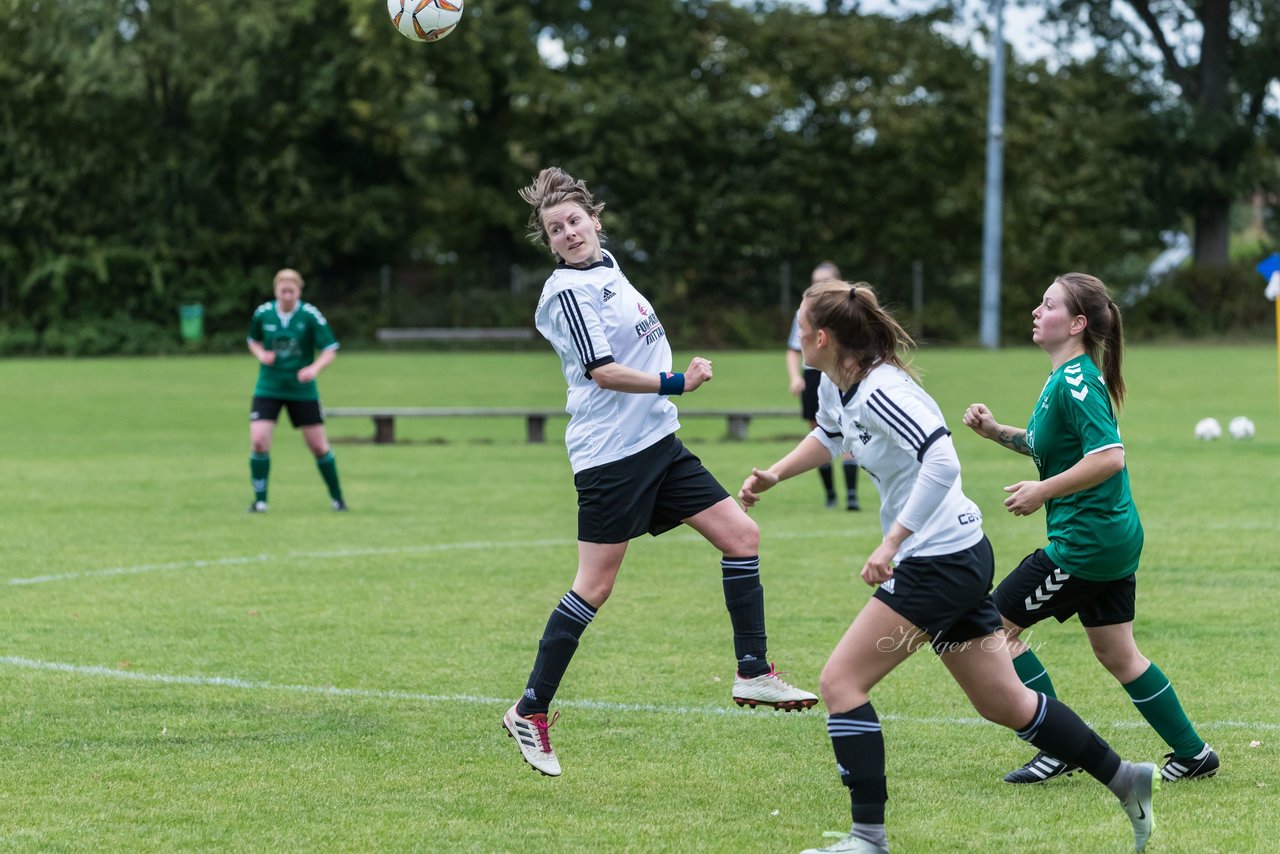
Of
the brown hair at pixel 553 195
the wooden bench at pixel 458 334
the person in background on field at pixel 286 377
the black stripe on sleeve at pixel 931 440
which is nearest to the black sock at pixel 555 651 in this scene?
the brown hair at pixel 553 195

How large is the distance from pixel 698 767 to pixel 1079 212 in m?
39.9

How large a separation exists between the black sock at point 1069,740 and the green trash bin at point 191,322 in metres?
36.4

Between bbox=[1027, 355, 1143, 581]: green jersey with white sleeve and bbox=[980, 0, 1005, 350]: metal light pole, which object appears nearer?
bbox=[1027, 355, 1143, 581]: green jersey with white sleeve

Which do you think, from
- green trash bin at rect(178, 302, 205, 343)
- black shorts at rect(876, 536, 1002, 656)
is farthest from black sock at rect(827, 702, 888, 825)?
green trash bin at rect(178, 302, 205, 343)

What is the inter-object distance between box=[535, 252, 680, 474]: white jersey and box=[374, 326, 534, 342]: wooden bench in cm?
3285

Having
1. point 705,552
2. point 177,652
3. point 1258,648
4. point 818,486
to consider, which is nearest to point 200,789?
point 177,652

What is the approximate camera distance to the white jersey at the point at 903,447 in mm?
4320

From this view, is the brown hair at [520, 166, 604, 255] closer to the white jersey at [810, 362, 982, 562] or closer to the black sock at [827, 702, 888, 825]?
the white jersey at [810, 362, 982, 562]

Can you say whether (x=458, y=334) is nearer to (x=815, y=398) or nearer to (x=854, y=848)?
(x=815, y=398)

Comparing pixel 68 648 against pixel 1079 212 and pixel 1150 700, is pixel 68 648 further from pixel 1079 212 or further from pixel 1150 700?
pixel 1079 212

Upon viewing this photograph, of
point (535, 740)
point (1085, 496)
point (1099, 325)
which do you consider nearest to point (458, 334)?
point (535, 740)

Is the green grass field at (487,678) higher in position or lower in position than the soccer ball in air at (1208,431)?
higher

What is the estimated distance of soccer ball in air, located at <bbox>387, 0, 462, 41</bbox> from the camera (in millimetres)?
8102

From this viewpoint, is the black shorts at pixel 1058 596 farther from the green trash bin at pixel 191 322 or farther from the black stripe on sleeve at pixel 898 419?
the green trash bin at pixel 191 322
